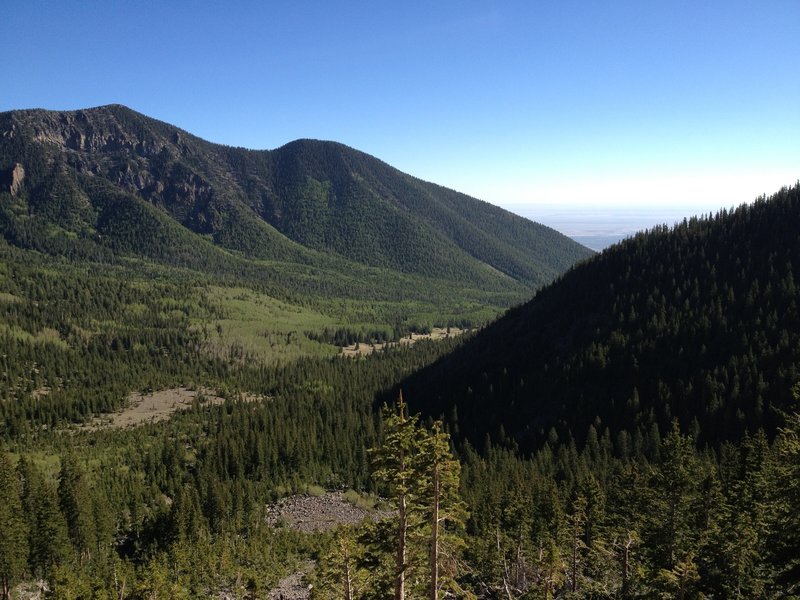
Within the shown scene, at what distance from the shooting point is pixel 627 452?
11556 cm

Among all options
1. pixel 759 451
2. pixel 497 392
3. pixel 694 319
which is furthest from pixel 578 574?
pixel 694 319

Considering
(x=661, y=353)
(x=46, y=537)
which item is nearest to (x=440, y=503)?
(x=46, y=537)

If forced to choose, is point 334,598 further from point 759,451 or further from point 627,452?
point 627,452

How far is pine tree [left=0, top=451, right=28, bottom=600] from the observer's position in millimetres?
67312

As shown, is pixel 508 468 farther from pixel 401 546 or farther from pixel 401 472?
pixel 401 472

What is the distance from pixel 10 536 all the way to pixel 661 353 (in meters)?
150

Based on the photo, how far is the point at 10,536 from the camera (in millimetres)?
67688

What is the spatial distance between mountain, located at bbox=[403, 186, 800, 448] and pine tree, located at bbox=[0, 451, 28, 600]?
342 feet

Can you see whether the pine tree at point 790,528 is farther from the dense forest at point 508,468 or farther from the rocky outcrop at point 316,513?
the rocky outcrop at point 316,513

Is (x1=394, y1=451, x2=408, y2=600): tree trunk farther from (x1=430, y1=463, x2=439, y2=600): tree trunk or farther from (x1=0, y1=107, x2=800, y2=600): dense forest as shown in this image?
(x1=430, y1=463, x2=439, y2=600): tree trunk

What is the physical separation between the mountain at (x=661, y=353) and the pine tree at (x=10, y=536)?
104191mm

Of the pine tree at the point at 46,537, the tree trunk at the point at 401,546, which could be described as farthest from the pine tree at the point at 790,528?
the pine tree at the point at 46,537

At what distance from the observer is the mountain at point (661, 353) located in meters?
123

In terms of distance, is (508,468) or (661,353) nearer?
(508,468)
